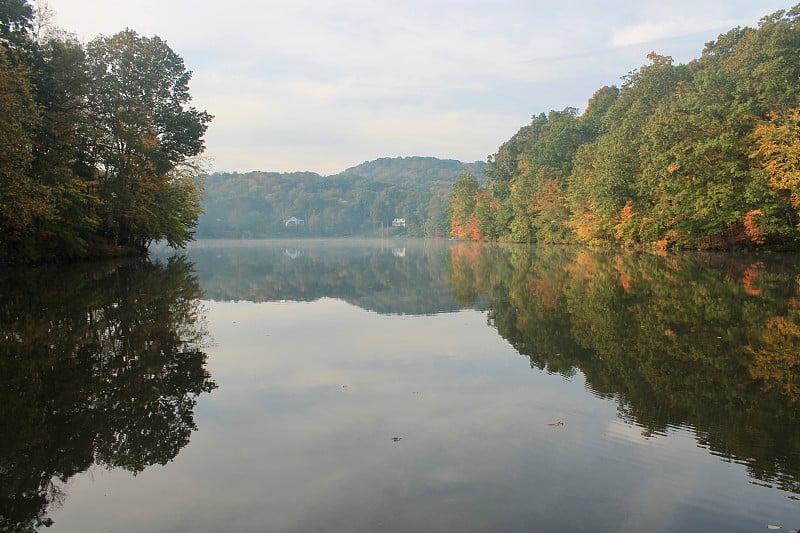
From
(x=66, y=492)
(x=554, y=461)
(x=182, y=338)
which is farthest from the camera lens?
(x=182, y=338)

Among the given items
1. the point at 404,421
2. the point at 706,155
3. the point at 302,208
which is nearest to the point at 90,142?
the point at 404,421

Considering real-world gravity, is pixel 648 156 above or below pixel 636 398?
above

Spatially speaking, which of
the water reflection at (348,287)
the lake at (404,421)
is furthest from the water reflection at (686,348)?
the water reflection at (348,287)

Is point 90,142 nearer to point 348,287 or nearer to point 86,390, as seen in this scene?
point 348,287

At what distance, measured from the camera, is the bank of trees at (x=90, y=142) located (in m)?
20.6

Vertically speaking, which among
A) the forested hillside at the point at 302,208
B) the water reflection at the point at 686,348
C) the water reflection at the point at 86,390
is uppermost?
the forested hillside at the point at 302,208

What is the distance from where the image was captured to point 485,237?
8994 centimetres

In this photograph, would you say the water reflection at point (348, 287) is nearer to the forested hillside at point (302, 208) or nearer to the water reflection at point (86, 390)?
the water reflection at point (86, 390)

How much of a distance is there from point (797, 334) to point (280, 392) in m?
9.02

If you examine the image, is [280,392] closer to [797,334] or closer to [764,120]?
[797,334]

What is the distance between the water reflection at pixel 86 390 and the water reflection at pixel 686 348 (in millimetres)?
5099

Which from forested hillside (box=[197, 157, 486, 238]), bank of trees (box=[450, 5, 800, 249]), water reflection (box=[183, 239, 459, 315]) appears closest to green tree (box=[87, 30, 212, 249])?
water reflection (box=[183, 239, 459, 315])

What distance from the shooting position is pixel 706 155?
34219mm

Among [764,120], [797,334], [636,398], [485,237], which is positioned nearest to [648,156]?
[764,120]
